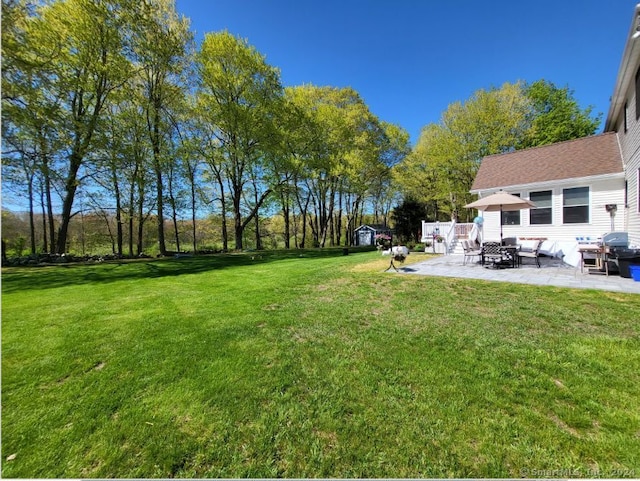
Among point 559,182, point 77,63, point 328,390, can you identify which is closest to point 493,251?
point 559,182

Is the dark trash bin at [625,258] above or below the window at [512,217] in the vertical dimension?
below

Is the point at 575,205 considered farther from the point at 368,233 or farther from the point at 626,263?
the point at 368,233

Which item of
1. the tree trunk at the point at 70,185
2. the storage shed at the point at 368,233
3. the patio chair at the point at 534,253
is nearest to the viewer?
the patio chair at the point at 534,253

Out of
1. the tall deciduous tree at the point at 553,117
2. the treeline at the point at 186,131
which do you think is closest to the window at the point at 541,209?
the treeline at the point at 186,131

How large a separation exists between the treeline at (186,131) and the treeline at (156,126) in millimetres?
73

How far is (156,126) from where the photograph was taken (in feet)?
48.8

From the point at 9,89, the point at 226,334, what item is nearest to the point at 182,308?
the point at 226,334

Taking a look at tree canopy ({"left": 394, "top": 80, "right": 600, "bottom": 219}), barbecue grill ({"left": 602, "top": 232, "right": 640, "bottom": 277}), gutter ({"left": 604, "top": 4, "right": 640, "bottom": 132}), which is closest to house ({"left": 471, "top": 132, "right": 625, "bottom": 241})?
gutter ({"left": 604, "top": 4, "right": 640, "bottom": 132})

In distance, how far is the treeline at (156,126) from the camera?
9.29m

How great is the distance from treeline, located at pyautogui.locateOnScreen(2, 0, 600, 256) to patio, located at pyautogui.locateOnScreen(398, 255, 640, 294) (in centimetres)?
1326

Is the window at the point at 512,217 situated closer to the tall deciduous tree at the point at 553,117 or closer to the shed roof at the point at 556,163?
the shed roof at the point at 556,163

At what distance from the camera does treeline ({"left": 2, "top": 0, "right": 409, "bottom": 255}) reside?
9289mm

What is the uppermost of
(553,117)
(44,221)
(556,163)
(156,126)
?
(553,117)

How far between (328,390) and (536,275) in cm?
682
